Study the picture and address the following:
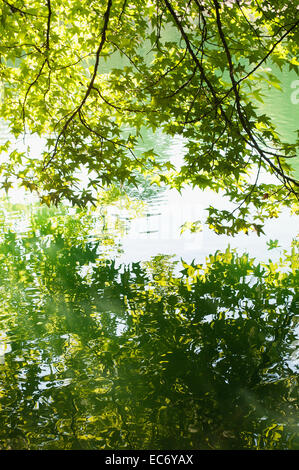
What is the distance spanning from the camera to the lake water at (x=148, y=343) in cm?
444

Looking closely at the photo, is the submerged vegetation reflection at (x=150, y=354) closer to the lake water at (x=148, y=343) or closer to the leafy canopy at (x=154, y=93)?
the lake water at (x=148, y=343)

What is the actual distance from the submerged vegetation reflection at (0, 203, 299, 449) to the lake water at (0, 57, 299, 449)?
16 millimetres

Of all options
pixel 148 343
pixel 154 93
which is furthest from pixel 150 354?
pixel 154 93

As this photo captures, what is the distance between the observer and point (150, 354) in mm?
5961

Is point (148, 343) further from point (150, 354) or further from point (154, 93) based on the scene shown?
point (154, 93)

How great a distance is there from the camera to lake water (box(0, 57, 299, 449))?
444 cm

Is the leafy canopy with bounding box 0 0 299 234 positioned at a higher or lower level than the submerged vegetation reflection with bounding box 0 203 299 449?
higher

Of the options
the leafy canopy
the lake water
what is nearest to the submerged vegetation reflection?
the lake water

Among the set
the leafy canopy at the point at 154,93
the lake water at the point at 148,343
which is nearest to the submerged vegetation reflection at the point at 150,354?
the lake water at the point at 148,343

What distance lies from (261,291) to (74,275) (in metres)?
3.95

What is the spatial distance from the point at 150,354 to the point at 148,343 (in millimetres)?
329

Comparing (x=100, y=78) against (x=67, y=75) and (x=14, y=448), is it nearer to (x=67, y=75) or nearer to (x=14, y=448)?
(x=67, y=75)

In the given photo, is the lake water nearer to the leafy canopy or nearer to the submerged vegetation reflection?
the submerged vegetation reflection

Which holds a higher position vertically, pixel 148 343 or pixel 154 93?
pixel 154 93
